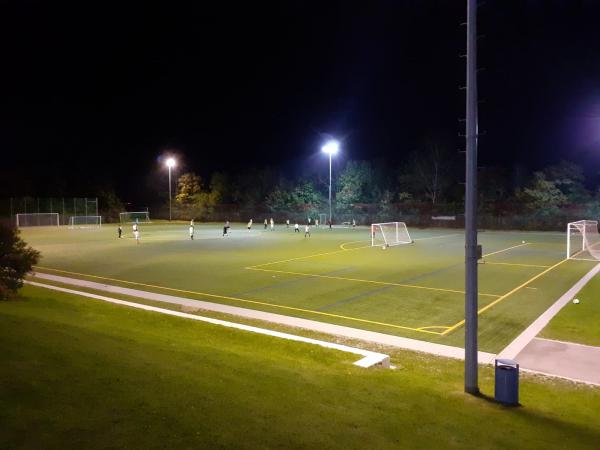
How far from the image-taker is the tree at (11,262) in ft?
44.2

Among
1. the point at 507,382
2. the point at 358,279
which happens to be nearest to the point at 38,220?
the point at 358,279

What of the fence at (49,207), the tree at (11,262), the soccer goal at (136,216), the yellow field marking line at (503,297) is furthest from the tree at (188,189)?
the tree at (11,262)

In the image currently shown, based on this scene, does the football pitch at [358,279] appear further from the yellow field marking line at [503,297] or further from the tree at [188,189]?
the tree at [188,189]

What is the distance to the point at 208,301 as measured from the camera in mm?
16859

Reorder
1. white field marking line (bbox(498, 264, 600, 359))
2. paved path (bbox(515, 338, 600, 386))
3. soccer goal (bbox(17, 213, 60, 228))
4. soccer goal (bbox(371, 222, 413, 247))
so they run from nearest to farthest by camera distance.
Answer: paved path (bbox(515, 338, 600, 386)), white field marking line (bbox(498, 264, 600, 359)), soccer goal (bbox(371, 222, 413, 247)), soccer goal (bbox(17, 213, 60, 228))

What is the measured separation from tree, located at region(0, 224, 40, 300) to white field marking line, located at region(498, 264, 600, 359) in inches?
489

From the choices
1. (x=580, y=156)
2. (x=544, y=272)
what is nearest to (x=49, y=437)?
(x=544, y=272)

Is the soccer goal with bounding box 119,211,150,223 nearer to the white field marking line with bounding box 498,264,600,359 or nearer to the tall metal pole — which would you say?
the white field marking line with bounding box 498,264,600,359

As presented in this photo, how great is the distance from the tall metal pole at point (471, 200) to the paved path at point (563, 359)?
290 cm

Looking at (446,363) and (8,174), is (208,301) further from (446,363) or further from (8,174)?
(8,174)

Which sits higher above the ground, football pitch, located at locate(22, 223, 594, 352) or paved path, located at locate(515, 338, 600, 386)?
football pitch, located at locate(22, 223, 594, 352)

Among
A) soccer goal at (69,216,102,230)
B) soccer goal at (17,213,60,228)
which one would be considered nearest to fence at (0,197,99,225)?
soccer goal at (69,216,102,230)

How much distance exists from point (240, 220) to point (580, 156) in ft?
165

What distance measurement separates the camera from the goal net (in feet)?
97.8
